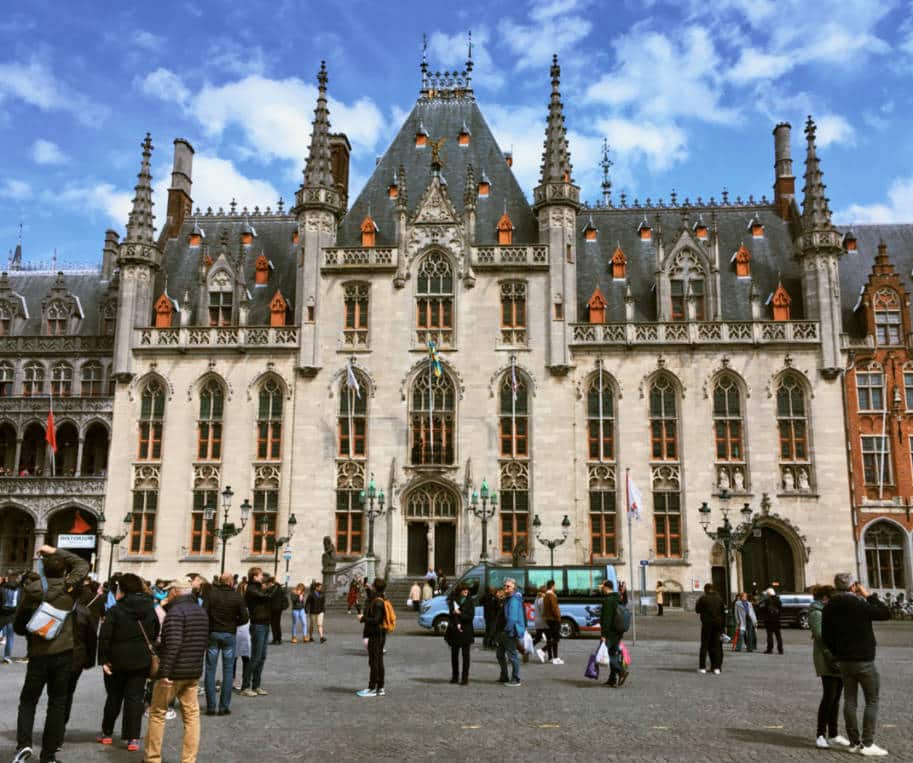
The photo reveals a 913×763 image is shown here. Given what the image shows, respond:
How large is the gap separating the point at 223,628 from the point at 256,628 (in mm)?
2295

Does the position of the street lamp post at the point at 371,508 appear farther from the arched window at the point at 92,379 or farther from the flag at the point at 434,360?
the arched window at the point at 92,379

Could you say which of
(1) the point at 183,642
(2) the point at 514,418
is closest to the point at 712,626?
(1) the point at 183,642

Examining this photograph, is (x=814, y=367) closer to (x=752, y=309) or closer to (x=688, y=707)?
(x=752, y=309)

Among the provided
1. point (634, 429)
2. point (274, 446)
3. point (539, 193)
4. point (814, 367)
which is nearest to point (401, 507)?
point (274, 446)

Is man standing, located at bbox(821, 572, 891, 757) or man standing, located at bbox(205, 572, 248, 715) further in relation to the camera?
man standing, located at bbox(205, 572, 248, 715)

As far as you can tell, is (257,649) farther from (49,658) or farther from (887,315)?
(887,315)

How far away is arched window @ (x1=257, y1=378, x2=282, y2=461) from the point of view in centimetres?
4459

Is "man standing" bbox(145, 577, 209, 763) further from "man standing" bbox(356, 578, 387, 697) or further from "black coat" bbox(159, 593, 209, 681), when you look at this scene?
"man standing" bbox(356, 578, 387, 697)

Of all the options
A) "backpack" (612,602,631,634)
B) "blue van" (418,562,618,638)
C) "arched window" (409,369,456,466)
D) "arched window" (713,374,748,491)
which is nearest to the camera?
"backpack" (612,602,631,634)

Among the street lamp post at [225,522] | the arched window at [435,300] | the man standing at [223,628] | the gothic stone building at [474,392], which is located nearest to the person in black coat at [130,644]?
the man standing at [223,628]

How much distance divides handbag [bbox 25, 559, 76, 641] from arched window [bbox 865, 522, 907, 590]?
133 feet

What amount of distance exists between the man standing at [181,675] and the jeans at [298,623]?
1561 cm

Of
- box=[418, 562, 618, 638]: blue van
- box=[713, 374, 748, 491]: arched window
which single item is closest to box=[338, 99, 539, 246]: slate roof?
box=[713, 374, 748, 491]: arched window

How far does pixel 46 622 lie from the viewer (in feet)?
30.8
